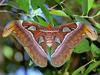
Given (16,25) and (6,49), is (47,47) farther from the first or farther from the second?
(6,49)

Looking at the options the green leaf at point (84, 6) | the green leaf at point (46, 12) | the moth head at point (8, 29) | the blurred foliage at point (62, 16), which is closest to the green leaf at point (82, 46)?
the blurred foliage at point (62, 16)

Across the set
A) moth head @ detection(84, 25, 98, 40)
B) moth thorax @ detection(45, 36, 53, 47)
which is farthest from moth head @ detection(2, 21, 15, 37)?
moth head @ detection(84, 25, 98, 40)

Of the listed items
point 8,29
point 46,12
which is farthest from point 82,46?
point 8,29

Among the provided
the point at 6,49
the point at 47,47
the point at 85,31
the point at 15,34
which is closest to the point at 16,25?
the point at 15,34

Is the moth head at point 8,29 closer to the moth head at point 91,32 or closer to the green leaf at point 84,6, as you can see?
the moth head at point 91,32

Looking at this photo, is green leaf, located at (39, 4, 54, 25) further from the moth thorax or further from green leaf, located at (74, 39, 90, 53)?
green leaf, located at (74, 39, 90, 53)

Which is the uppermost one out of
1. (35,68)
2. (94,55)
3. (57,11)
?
(57,11)

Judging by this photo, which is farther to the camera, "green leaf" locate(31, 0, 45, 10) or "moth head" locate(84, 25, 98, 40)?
"green leaf" locate(31, 0, 45, 10)

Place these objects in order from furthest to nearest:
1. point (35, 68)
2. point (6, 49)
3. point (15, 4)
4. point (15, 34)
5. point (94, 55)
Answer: point (6, 49) < point (35, 68) < point (94, 55) < point (15, 4) < point (15, 34)
